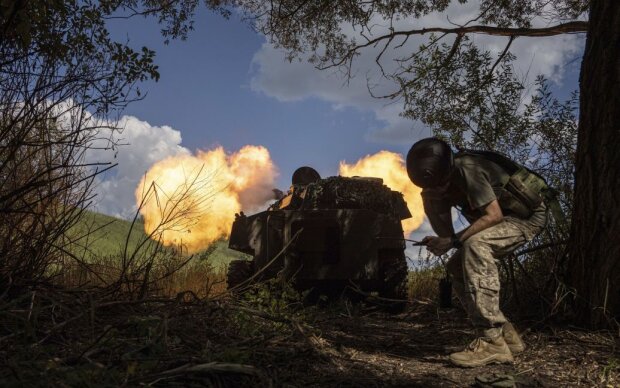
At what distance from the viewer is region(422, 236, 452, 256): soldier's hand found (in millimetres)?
4789

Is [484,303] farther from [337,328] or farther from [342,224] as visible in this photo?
[342,224]

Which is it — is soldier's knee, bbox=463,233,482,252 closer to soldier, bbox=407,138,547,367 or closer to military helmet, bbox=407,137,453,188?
soldier, bbox=407,138,547,367

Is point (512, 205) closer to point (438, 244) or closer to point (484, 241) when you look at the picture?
point (484, 241)

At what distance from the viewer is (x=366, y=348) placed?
532 cm

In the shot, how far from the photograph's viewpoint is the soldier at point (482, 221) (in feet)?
15.3

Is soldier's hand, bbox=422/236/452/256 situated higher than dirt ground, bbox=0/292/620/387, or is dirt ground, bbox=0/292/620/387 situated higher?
soldier's hand, bbox=422/236/452/256

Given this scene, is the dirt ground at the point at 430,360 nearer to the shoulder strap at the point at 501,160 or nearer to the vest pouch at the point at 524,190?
the vest pouch at the point at 524,190

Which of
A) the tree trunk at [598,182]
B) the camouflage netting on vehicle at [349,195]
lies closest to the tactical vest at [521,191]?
the tree trunk at [598,182]

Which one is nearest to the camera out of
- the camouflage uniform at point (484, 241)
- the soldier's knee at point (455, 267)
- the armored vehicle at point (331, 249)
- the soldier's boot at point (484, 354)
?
the soldier's boot at point (484, 354)

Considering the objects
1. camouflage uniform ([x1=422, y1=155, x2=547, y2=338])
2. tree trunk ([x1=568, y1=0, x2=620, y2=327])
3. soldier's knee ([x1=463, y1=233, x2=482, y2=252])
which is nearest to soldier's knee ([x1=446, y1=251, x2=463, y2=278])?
camouflage uniform ([x1=422, y1=155, x2=547, y2=338])

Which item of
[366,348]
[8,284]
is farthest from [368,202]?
[8,284]

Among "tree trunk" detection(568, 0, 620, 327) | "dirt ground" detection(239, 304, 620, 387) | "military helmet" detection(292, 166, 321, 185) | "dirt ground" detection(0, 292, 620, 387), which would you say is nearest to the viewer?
"dirt ground" detection(0, 292, 620, 387)

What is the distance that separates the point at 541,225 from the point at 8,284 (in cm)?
430

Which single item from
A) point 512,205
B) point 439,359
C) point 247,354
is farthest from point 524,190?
point 247,354
